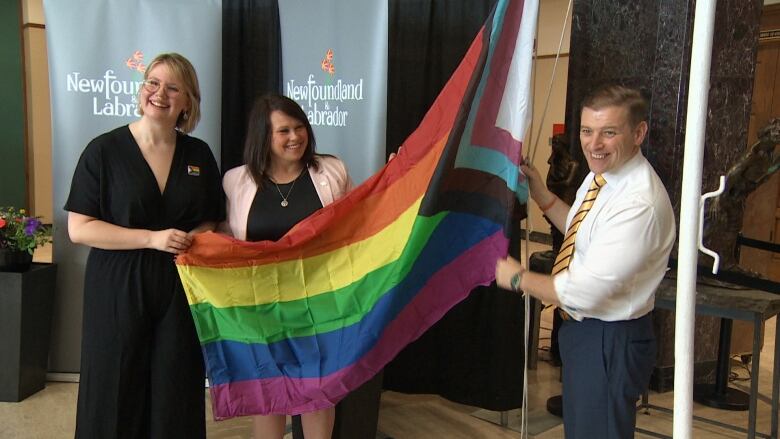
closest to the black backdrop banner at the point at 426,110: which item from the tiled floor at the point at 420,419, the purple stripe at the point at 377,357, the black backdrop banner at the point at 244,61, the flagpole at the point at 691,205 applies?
the black backdrop banner at the point at 244,61

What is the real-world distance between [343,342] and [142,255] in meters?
0.69

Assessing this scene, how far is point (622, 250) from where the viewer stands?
153 cm

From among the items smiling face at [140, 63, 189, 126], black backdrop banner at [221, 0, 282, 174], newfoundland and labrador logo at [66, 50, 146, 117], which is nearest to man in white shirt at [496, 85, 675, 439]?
smiling face at [140, 63, 189, 126]

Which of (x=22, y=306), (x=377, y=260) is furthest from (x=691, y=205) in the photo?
(x=22, y=306)

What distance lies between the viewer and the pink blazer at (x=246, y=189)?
221 cm

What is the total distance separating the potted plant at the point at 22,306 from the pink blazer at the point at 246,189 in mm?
1628

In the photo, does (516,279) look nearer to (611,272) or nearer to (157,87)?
(611,272)

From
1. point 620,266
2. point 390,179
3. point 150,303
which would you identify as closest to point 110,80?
point 150,303

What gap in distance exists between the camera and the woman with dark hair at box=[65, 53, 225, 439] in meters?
2.02

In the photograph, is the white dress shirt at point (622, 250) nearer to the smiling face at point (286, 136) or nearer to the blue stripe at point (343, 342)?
the blue stripe at point (343, 342)

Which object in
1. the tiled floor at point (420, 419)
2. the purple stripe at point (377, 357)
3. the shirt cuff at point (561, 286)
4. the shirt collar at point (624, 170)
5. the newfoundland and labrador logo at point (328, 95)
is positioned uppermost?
the newfoundland and labrador logo at point (328, 95)

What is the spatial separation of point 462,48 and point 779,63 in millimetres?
4167

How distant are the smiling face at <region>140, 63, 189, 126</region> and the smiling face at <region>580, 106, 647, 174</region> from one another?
4.08 feet

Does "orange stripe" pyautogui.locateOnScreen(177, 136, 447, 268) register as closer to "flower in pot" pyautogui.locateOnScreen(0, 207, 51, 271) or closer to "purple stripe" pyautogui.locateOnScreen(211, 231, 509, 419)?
"purple stripe" pyautogui.locateOnScreen(211, 231, 509, 419)
